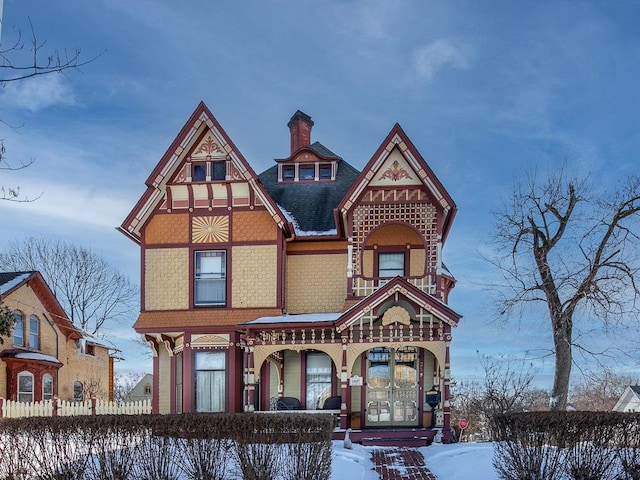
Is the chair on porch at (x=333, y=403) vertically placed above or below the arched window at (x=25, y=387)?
above

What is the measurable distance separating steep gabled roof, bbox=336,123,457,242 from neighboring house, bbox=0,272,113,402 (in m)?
12.8

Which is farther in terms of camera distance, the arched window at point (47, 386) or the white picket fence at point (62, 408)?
the arched window at point (47, 386)

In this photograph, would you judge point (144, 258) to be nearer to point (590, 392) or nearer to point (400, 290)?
point (400, 290)

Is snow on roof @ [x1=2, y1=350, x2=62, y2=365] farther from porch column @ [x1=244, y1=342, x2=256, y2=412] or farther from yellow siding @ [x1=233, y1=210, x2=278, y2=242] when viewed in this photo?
porch column @ [x1=244, y1=342, x2=256, y2=412]

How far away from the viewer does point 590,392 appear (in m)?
43.0

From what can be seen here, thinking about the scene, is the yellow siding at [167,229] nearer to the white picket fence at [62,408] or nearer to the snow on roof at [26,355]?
the white picket fence at [62,408]

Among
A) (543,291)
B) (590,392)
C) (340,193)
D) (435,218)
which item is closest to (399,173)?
(435,218)

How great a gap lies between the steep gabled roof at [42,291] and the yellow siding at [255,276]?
10.6 m

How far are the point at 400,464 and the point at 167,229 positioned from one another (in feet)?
29.7

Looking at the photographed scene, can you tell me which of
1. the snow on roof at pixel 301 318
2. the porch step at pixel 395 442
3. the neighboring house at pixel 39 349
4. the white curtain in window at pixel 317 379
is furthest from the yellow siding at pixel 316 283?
the neighboring house at pixel 39 349

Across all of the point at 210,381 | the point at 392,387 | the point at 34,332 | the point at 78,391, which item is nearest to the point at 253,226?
the point at 210,381

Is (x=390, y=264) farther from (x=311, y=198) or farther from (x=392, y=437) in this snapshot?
(x=392, y=437)

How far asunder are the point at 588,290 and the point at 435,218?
5565 millimetres

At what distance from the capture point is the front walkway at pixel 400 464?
10594 millimetres
